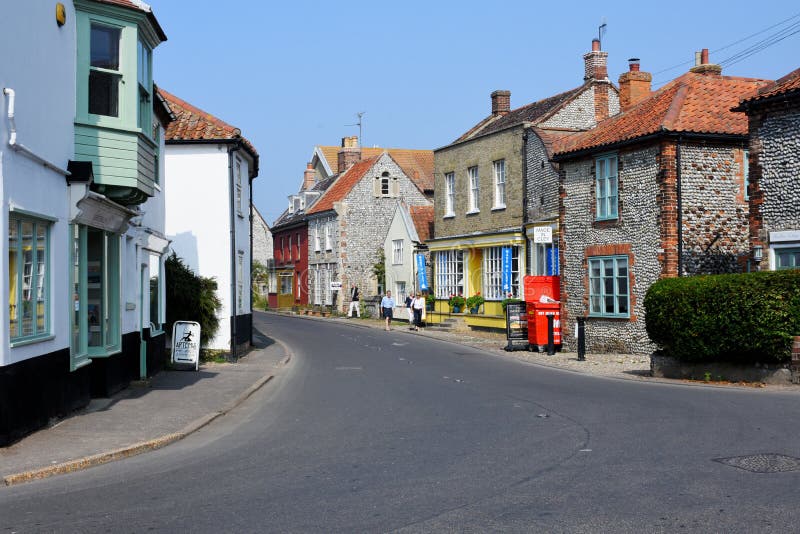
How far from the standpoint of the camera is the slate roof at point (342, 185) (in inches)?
2233

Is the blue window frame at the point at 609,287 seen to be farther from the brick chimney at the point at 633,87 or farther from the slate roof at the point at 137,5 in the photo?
the slate roof at the point at 137,5

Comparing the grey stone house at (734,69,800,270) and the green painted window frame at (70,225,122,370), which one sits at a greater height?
the grey stone house at (734,69,800,270)

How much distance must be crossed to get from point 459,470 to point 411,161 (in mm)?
56362

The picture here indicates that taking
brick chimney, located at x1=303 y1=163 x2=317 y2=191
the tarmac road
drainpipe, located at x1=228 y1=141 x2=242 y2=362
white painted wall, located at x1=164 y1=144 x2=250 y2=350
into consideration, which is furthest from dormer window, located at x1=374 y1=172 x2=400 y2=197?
the tarmac road

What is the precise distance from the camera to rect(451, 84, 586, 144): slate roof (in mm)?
36625

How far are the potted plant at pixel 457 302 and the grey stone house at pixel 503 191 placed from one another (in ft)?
1.17

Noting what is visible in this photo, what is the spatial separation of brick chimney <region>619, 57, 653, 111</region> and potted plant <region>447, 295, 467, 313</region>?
10817mm

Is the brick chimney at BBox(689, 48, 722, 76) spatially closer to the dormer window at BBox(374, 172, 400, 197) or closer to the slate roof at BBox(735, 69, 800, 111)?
the slate roof at BBox(735, 69, 800, 111)

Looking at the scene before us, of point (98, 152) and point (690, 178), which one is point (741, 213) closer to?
point (690, 178)


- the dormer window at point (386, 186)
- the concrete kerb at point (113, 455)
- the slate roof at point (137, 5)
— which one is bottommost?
the concrete kerb at point (113, 455)

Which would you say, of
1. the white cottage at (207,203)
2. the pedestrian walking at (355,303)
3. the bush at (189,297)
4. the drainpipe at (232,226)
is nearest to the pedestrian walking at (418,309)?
the pedestrian walking at (355,303)

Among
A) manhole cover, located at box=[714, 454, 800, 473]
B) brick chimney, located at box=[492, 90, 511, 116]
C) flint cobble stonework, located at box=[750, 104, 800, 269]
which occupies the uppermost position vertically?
brick chimney, located at box=[492, 90, 511, 116]

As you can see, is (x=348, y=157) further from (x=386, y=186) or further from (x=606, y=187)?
(x=606, y=187)

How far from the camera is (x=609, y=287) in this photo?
26906mm
